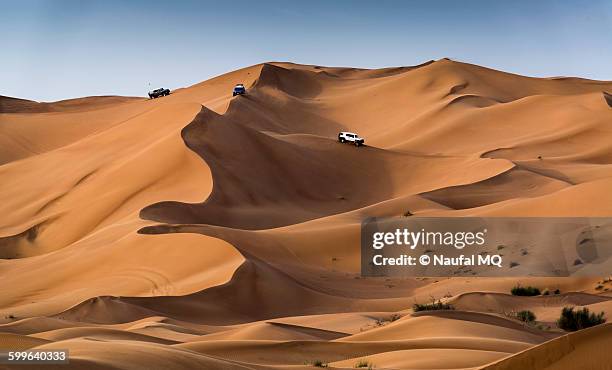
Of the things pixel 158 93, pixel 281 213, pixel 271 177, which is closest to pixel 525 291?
pixel 281 213

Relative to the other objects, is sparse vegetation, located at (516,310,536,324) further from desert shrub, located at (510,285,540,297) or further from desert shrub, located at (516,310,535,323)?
desert shrub, located at (510,285,540,297)

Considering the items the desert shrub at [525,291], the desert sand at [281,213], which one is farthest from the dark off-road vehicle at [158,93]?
the desert shrub at [525,291]

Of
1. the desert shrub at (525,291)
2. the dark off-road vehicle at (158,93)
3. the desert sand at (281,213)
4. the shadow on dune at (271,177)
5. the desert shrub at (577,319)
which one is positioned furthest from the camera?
the dark off-road vehicle at (158,93)

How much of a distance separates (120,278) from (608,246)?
1151 centimetres

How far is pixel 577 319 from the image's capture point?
1848 centimetres

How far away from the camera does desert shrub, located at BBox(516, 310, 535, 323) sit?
1955cm

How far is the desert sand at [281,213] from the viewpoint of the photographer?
49.0ft

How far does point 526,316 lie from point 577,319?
4.57 ft

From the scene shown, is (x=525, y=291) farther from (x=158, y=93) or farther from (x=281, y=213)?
(x=158, y=93)

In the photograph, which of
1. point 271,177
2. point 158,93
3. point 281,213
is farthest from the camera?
point 158,93

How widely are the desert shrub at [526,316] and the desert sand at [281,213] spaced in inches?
11.9

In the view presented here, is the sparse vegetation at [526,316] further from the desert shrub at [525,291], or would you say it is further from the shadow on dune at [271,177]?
the shadow on dune at [271,177]

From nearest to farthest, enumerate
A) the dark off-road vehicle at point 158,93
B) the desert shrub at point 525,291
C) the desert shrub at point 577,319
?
the desert shrub at point 577,319 < the desert shrub at point 525,291 < the dark off-road vehicle at point 158,93

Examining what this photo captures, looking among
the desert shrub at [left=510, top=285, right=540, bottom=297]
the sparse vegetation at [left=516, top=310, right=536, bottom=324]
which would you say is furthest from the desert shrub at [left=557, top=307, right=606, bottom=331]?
the desert shrub at [left=510, top=285, right=540, bottom=297]
